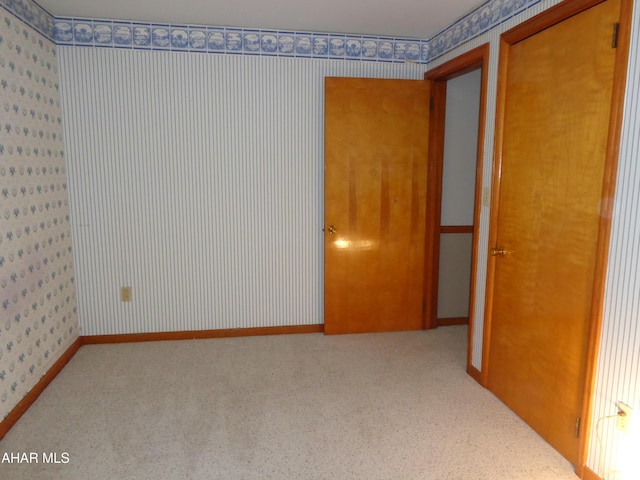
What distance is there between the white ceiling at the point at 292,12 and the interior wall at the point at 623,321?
1.44m

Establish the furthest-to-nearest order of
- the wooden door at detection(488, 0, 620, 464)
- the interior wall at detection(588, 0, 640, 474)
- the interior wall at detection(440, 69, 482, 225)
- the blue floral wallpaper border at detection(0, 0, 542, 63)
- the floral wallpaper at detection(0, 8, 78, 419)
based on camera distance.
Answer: the interior wall at detection(440, 69, 482, 225), the blue floral wallpaper border at detection(0, 0, 542, 63), the floral wallpaper at detection(0, 8, 78, 419), the wooden door at detection(488, 0, 620, 464), the interior wall at detection(588, 0, 640, 474)

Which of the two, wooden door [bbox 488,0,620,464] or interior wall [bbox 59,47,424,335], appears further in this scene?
interior wall [bbox 59,47,424,335]

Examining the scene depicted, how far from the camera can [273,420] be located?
2.40 metres

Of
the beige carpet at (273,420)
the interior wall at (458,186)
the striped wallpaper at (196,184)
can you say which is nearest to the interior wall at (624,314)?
the beige carpet at (273,420)

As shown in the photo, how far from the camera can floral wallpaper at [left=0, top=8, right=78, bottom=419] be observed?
234cm

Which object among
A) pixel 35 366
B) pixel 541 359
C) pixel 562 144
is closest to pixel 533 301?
pixel 541 359

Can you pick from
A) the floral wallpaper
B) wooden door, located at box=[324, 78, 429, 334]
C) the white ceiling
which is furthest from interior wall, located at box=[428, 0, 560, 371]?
the floral wallpaper

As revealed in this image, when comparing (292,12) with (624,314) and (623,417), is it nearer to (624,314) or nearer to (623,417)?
(624,314)

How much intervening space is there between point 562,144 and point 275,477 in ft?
6.62

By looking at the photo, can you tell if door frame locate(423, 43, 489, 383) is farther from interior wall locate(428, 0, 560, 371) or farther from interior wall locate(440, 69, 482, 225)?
interior wall locate(428, 0, 560, 371)

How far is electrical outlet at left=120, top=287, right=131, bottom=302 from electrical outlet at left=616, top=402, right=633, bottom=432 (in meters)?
3.16

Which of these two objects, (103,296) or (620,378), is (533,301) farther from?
(103,296)

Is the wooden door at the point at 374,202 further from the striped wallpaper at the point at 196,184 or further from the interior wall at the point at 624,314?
the interior wall at the point at 624,314

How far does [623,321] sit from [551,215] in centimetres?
61
